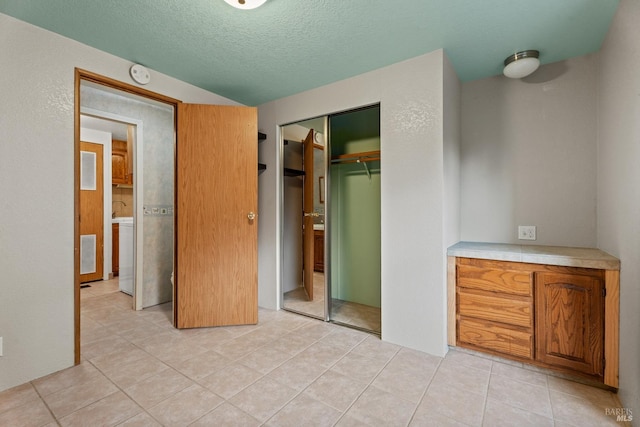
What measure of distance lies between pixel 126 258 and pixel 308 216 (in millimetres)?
2419

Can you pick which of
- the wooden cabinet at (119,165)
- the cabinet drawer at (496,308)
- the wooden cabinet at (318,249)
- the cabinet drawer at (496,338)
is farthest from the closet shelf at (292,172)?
the wooden cabinet at (119,165)

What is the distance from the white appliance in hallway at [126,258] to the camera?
3.53 m

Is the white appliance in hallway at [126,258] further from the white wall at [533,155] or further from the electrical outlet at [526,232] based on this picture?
the electrical outlet at [526,232]

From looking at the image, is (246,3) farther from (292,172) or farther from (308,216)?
(308,216)

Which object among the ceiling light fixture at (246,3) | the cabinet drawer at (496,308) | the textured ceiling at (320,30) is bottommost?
the cabinet drawer at (496,308)

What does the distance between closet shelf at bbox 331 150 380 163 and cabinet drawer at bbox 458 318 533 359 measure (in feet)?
5.62

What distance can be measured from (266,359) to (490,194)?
2.29m

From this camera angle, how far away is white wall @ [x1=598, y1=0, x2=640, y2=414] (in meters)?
1.41

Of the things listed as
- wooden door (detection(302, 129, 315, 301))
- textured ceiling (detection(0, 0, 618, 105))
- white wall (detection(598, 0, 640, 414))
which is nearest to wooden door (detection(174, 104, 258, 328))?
textured ceiling (detection(0, 0, 618, 105))

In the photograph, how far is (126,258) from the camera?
360 centimetres

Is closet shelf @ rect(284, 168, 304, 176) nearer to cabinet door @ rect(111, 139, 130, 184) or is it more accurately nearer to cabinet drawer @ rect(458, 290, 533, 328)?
cabinet drawer @ rect(458, 290, 533, 328)

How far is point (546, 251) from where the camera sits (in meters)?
2.00

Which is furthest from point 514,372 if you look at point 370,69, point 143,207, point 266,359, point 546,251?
point 143,207

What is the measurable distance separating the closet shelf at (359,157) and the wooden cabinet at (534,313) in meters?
1.36
